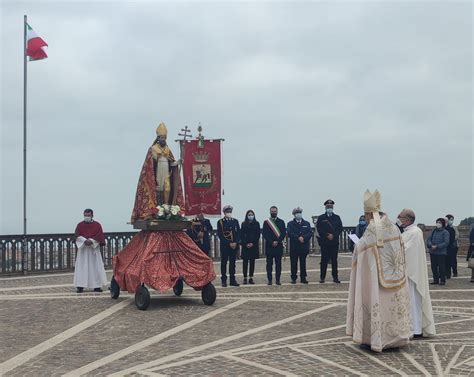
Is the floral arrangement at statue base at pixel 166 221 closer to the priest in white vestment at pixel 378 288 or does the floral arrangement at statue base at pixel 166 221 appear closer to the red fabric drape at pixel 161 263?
the red fabric drape at pixel 161 263

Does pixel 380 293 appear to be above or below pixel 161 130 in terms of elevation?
below

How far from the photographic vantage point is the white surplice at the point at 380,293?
7512 mm

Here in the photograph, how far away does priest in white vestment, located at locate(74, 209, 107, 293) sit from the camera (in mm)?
13945

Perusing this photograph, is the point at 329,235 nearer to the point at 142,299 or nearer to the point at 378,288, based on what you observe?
the point at 142,299

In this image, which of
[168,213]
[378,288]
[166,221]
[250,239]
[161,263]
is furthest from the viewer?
[250,239]

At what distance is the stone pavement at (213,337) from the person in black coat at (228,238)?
1418 millimetres

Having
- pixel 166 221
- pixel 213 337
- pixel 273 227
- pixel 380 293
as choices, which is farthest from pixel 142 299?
pixel 273 227

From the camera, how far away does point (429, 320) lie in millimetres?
8445

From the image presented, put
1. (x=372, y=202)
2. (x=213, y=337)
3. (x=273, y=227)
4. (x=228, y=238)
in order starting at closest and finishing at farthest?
(x=372, y=202) < (x=213, y=337) < (x=228, y=238) < (x=273, y=227)

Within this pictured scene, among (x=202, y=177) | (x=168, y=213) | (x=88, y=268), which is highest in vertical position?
(x=202, y=177)

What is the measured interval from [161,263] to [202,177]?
1077 cm

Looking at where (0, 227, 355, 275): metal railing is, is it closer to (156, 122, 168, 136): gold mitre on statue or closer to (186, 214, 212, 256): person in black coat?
(186, 214, 212, 256): person in black coat

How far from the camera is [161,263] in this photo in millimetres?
11305

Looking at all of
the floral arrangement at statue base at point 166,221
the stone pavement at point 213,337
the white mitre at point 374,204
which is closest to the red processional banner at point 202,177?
the stone pavement at point 213,337
